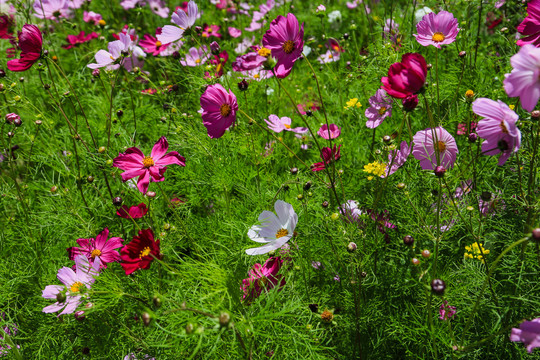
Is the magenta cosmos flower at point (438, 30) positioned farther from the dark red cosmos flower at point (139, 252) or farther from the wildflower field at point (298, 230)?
the dark red cosmos flower at point (139, 252)

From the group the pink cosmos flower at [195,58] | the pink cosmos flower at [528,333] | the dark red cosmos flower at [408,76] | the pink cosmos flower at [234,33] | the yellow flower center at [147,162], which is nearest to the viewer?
the pink cosmos flower at [528,333]

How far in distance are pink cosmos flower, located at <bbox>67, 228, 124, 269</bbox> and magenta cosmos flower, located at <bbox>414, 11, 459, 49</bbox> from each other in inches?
43.1

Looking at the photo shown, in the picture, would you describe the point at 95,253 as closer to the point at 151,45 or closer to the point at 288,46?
the point at 288,46

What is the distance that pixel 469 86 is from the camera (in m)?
1.57

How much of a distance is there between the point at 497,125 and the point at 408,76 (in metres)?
0.21

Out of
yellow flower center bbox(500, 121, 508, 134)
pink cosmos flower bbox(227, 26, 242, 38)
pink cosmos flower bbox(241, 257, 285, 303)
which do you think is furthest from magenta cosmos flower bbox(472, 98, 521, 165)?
pink cosmos flower bbox(227, 26, 242, 38)

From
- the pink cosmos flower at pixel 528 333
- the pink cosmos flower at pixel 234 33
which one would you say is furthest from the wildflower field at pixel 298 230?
the pink cosmos flower at pixel 234 33

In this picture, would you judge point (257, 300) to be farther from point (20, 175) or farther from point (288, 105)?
point (20, 175)

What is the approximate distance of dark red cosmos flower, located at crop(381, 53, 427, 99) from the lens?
813 mm

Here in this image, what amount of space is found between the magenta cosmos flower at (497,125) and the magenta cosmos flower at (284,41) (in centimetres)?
48

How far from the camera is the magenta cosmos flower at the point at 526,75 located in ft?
2.26

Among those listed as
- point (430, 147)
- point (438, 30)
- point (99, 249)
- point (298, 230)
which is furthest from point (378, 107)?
point (99, 249)

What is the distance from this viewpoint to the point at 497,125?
821mm

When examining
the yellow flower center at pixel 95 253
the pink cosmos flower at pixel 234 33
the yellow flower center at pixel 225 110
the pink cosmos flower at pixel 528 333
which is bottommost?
the yellow flower center at pixel 95 253
